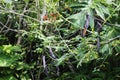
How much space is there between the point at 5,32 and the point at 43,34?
43cm

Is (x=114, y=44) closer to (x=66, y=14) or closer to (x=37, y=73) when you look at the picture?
(x=66, y=14)

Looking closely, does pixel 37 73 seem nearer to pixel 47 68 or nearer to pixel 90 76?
pixel 47 68

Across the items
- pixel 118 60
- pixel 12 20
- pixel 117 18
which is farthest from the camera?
pixel 12 20

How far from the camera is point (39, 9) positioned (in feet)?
7.11

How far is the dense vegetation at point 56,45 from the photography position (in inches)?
72.4

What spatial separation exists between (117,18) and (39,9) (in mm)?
643

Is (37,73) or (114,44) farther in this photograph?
(37,73)

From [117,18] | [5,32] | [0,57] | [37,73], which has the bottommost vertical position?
[37,73]

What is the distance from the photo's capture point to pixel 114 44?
1771 mm

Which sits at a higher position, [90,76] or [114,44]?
[114,44]

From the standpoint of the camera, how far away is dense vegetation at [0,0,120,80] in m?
1.84

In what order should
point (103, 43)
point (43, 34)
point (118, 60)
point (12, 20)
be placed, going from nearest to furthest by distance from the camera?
point (103, 43) < point (118, 60) < point (43, 34) < point (12, 20)

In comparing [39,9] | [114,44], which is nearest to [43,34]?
[39,9]

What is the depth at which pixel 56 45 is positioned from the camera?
2074mm
